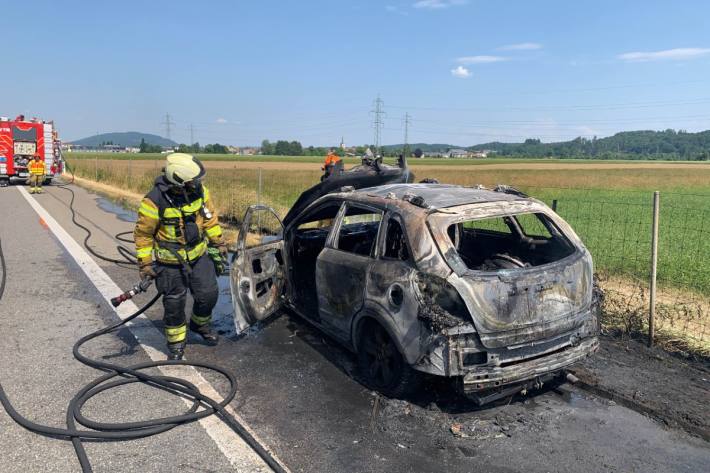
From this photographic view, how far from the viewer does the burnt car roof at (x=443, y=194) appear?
13.8 feet

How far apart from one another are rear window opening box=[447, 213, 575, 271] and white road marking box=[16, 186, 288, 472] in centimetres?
211

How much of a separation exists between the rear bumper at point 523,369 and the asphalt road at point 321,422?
14.1 inches

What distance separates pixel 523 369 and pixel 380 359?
108cm

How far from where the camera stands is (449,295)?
359 centimetres

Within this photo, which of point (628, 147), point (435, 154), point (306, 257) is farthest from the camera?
point (628, 147)

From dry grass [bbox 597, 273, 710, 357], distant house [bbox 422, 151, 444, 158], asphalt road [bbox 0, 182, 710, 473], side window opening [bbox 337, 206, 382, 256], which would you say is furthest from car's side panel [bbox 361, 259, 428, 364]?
distant house [bbox 422, 151, 444, 158]

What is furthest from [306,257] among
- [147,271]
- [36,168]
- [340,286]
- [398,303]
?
[36,168]

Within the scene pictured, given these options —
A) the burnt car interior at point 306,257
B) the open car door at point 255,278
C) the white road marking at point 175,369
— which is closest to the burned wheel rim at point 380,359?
the white road marking at point 175,369

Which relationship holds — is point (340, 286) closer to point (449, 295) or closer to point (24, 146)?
point (449, 295)

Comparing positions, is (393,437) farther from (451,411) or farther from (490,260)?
(490,260)

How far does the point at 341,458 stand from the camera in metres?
3.31

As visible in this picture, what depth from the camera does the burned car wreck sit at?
3.57 meters

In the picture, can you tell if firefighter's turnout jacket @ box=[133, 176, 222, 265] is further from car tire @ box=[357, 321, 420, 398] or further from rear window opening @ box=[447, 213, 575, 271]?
rear window opening @ box=[447, 213, 575, 271]

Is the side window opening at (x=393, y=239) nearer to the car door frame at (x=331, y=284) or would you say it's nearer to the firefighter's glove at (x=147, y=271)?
the car door frame at (x=331, y=284)
